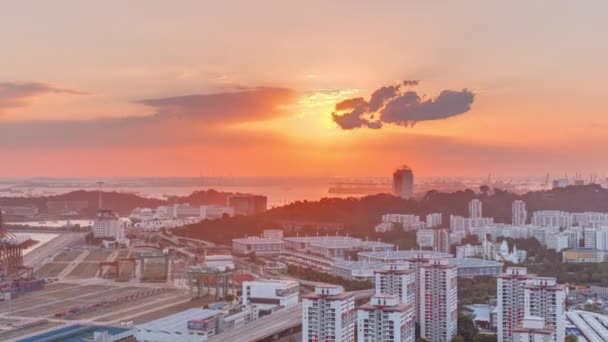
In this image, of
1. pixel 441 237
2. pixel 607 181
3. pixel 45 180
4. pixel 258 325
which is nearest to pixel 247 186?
pixel 45 180

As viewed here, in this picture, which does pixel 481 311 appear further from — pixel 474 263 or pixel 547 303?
pixel 474 263

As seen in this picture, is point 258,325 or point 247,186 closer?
point 258,325

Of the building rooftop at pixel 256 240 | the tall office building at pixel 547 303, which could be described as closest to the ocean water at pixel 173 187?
the building rooftop at pixel 256 240

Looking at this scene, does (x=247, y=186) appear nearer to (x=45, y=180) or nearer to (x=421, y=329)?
(x=45, y=180)

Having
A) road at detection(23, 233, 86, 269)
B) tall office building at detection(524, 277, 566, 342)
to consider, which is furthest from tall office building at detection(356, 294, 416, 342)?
road at detection(23, 233, 86, 269)

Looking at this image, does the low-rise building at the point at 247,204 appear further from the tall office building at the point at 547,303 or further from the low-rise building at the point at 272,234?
the tall office building at the point at 547,303

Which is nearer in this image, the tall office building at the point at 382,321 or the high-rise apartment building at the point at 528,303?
the tall office building at the point at 382,321

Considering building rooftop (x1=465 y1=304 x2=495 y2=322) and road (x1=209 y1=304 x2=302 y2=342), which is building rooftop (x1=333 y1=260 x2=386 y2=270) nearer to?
building rooftop (x1=465 y1=304 x2=495 y2=322)
